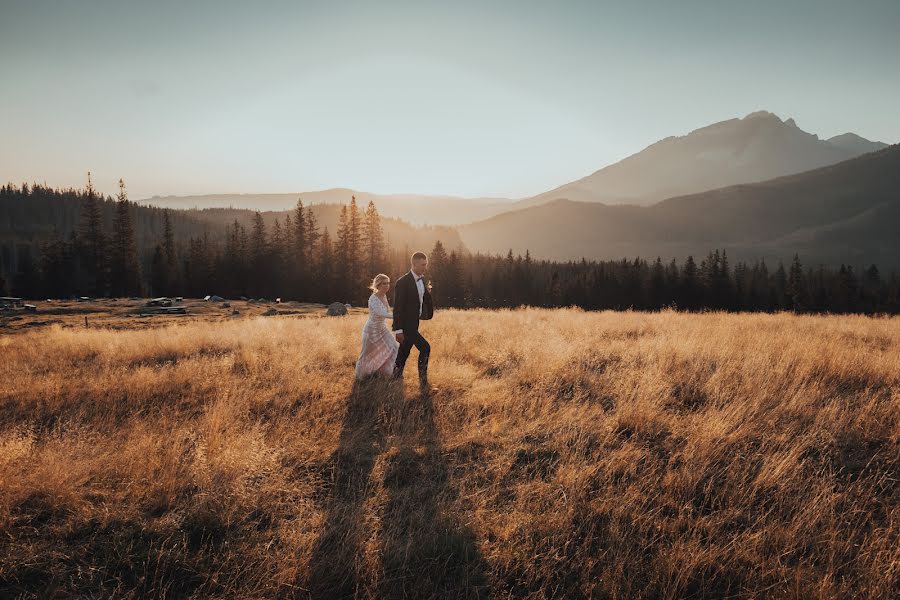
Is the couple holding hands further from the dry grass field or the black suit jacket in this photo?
the dry grass field

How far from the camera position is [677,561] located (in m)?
3.12

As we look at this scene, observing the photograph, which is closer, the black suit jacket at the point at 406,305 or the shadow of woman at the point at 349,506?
the shadow of woman at the point at 349,506

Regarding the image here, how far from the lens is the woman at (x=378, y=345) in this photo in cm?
806

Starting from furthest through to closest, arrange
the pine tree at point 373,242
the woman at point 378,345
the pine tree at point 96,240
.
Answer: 1. the pine tree at point 373,242
2. the pine tree at point 96,240
3. the woman at point 378,345

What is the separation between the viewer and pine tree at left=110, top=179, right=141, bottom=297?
62500 mm

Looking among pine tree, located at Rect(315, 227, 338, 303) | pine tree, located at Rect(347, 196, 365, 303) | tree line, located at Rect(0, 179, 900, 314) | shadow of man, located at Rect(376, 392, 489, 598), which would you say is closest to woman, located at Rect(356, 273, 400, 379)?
shadow of man, located at Rect(376, 392, 489, 598)

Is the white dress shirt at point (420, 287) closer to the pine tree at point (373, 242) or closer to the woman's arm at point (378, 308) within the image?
the woman's arm at point (378, 308)

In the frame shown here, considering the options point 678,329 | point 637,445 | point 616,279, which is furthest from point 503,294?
point 637,445

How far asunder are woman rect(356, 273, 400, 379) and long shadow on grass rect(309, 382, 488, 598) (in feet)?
8.07

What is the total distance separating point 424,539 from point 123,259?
7879 centimetres

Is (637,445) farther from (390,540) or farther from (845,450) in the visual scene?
(390,540)

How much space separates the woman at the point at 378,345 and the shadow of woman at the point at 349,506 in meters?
1.18

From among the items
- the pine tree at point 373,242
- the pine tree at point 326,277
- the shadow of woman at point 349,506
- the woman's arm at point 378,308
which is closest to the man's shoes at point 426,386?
the shadow of woman at point 349,506

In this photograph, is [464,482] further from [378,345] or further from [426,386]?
[378,345]
